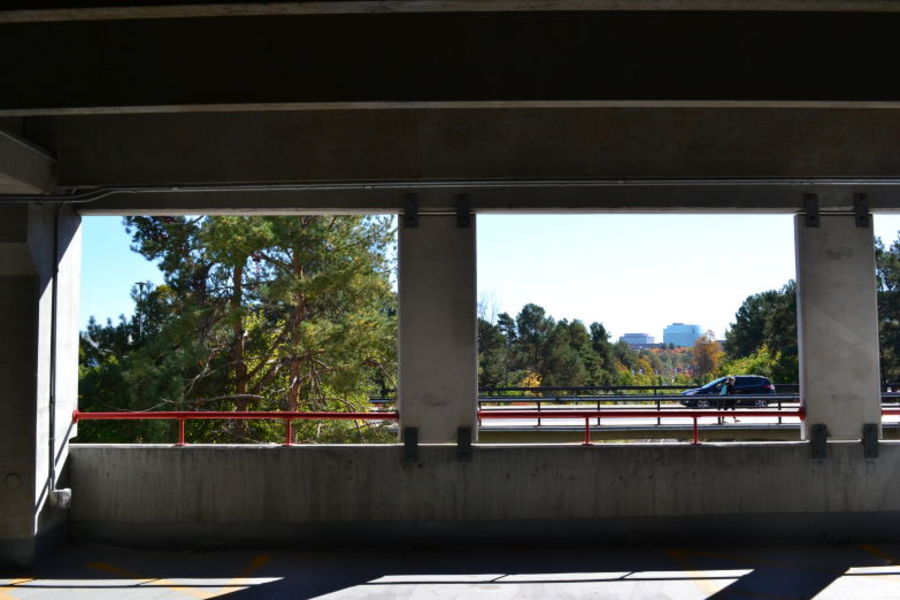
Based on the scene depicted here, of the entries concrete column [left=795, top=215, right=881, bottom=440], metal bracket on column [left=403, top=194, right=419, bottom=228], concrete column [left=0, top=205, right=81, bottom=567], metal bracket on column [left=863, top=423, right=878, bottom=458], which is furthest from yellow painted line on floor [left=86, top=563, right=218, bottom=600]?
metal bracket on column [left=863, top=423, right=878, bottom=458]

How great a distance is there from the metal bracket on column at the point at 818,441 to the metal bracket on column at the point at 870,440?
0.52 m

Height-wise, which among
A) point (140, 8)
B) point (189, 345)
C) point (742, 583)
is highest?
point (140, 8)

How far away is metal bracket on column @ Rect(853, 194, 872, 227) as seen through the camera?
9688 millimetres

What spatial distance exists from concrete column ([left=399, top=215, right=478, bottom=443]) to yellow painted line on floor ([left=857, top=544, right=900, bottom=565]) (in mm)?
5138

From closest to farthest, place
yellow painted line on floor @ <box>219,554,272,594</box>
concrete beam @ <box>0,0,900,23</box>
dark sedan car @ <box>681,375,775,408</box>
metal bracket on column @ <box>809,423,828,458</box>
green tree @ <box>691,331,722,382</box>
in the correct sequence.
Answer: concrete beam @ <box>0,0,900,23</box>, yellow painted line on floor @ <box>219,554,272,594</box>, metal bracket on column @ <box>809,423,828,458</box>, dark sedan car @ <box>681,375,775,408</box>, green tree @ <box>691,331,722,382</box>

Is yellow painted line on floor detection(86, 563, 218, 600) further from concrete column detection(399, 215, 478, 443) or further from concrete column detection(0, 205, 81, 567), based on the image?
concrete column detection(399, 215, 478, 443)

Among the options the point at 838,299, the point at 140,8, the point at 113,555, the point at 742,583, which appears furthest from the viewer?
the point at 838,299

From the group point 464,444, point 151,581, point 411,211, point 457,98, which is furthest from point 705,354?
point 457,98

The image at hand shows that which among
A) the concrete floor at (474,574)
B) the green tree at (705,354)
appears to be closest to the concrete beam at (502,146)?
the concrete floor at (474,574)

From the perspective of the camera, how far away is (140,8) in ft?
18.5

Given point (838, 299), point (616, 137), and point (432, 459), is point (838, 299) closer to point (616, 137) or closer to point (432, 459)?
point (616, 137)

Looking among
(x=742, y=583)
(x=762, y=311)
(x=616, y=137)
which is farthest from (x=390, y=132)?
(x=762, y=311)

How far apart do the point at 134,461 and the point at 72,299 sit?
7.76 feet

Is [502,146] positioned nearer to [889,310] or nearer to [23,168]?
[23,168]
